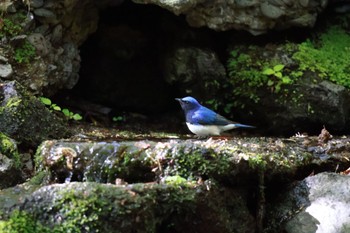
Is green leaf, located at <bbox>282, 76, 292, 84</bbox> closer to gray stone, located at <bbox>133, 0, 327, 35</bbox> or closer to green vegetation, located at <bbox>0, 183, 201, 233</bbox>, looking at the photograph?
gray stone, located at <bbox>133, 0, 327, 35</bbox>

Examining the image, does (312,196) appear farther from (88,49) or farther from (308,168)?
(88,49)

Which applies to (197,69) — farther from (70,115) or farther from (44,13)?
(44,13)

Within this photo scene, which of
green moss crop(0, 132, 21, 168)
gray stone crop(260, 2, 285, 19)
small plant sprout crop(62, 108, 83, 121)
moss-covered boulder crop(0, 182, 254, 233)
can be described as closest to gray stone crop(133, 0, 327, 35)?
gray stone crop(260, 2, 285, 19)

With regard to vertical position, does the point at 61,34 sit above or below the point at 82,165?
above

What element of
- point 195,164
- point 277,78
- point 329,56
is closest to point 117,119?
point 277,78

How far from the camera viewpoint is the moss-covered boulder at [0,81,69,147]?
5.16 m

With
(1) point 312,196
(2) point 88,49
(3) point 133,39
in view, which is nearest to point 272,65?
(3) point 133,39

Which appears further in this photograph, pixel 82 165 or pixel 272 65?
pixel 272 65

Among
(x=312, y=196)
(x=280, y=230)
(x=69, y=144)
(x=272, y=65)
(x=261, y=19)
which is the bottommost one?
(x=280, y=230)

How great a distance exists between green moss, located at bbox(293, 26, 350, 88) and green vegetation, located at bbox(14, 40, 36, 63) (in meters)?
3.69

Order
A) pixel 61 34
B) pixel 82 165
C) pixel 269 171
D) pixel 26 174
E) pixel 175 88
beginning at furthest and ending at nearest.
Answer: pixel 175 88
pixel 61 34
pixel 26 174
pixel 269 171
pixel 82 165

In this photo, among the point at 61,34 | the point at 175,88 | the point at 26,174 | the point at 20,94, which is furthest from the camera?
the point at 175,88

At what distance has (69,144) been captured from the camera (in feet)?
13.7

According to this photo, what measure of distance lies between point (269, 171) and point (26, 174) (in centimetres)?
218
